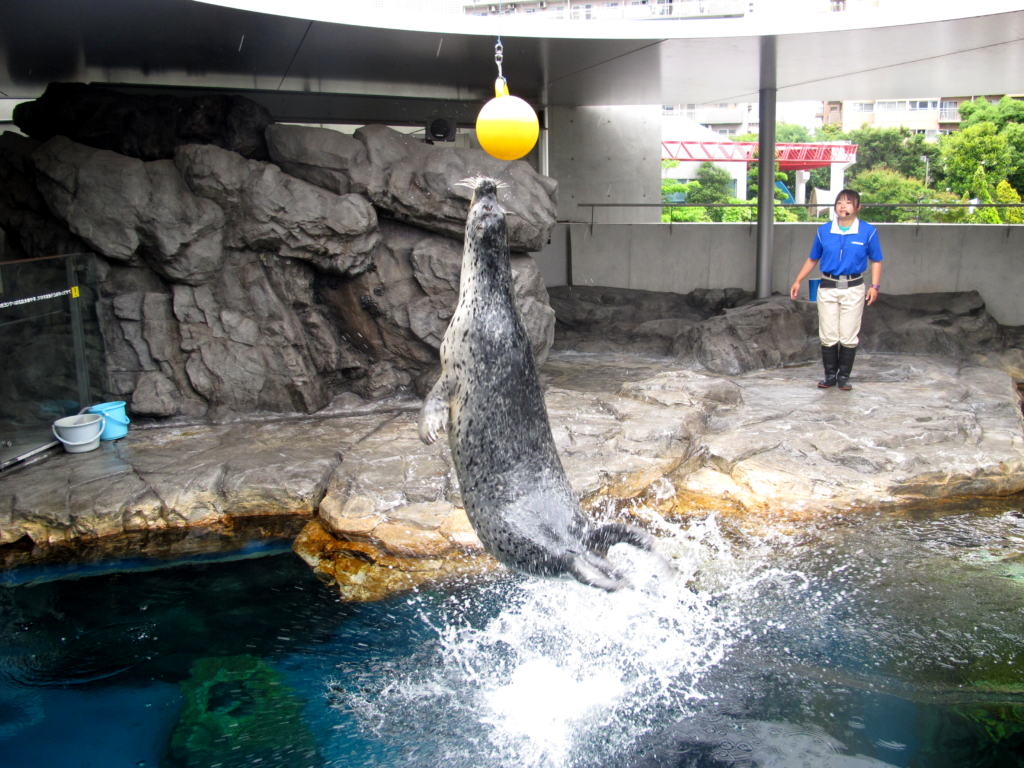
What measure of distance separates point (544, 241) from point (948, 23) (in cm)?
403

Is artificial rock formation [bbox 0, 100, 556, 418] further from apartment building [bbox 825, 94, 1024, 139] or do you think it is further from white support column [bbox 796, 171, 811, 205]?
apartment building [bbox 825, 94, 1024, 139]

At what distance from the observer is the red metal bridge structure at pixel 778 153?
1154 inches

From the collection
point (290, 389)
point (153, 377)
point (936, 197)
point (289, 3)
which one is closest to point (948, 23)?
point (289, 3)

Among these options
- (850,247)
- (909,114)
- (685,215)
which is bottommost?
(850,247)

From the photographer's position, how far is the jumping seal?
2883 millimetres

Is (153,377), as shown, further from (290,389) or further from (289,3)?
(289,3)

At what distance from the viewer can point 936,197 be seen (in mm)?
24984

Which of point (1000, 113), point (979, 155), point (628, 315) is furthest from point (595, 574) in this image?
point (1000, 113)

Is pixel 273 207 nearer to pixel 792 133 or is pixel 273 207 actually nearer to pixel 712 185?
pixel 712 185

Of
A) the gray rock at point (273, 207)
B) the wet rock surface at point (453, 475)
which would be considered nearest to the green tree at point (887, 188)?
the wet rock surface at point (453, 475)

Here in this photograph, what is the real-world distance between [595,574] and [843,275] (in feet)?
17.4

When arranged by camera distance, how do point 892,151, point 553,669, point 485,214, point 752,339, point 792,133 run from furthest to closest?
point 792,133, point 892,151, point 752,339, point 553,669, point 485,214

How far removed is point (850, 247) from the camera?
22.5ft

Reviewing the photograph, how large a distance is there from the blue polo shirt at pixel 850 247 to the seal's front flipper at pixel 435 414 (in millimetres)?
5012
